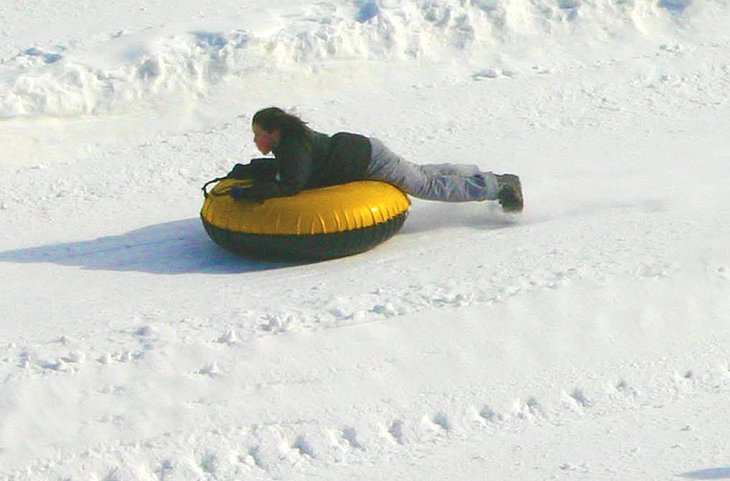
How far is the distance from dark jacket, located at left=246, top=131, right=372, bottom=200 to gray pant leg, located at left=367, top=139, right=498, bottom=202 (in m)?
0.10

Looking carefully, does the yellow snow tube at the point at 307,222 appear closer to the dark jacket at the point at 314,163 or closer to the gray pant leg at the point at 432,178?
the dark jacket at the point at 314,163

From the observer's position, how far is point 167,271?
9.14 meters

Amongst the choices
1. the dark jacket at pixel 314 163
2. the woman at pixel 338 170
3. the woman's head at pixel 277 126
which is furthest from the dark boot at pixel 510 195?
the woman's head at pixel 277 126

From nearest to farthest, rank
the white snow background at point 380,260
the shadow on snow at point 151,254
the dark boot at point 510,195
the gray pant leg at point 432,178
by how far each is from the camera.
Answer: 1. the white snow background at point 380,260
2. the shadow on snow at point 151,254
3. the gray pant leg at point 432,178
4. the dark boot at point 510,195

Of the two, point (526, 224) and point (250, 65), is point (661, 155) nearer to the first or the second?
point (526, 224)

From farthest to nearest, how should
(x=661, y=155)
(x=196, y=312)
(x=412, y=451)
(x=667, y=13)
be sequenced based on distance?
(x=667, y=13) → (x=661, y=155) → (x=196, y=312) → (x=412, y=451)

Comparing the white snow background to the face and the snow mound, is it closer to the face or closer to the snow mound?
the snow mound

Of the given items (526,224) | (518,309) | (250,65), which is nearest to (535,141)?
(526,224)

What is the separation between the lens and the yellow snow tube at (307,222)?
8922 millimetres

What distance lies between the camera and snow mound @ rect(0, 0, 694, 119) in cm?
1148

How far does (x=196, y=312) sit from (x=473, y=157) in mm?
3404

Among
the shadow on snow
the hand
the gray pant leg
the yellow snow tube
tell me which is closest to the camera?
the yellow snow tube

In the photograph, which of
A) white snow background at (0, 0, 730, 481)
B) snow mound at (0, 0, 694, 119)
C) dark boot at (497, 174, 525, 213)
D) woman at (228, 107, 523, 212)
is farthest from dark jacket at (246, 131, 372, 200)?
snow mound at (0, 0, 694, 119)

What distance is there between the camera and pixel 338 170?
30.2 ft
